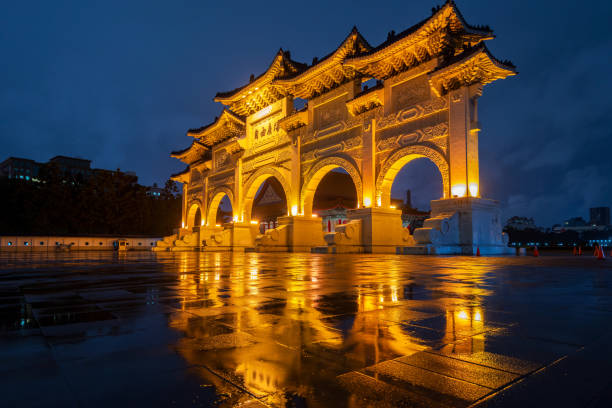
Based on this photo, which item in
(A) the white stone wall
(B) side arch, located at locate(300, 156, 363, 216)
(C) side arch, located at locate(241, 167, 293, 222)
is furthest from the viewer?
(A) the white stone wall

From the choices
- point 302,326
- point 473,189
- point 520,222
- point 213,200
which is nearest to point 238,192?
point 213,200

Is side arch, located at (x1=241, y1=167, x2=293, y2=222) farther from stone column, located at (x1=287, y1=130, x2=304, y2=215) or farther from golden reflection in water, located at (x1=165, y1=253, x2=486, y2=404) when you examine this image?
golden reflection in water, located at (x1=165, y1=253, x2=486, y2=404)

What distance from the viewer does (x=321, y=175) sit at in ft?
68.5

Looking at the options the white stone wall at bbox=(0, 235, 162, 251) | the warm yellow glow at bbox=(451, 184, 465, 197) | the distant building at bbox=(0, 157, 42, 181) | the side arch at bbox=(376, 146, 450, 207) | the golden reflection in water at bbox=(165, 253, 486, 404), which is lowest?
the white stone wall at bbox=(0, 235, 162, 251)

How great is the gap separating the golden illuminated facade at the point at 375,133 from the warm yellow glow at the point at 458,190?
0.05 m

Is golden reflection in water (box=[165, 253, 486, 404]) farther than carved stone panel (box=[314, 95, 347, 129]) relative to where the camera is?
No

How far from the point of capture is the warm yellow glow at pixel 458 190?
13.8 m

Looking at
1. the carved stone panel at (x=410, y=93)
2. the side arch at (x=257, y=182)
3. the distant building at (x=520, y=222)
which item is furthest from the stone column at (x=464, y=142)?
the distant building at (x=520, y=222)

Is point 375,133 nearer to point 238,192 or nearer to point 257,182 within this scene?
point 257,182

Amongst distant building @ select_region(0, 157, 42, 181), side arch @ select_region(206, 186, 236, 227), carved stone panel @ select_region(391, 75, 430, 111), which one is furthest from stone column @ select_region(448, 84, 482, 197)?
distant building @ select_region(0, 157, 42, 181)

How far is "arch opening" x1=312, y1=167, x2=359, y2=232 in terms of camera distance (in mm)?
32594

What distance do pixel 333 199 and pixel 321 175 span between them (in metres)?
14.6

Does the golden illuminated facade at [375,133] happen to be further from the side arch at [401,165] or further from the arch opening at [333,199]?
the arch opening at [333,199]

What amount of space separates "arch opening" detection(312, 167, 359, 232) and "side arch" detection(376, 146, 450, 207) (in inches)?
542
